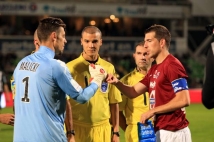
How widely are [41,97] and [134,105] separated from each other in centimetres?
281

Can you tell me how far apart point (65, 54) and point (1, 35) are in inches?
158

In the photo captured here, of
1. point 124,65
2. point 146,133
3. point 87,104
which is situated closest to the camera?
point 146,133

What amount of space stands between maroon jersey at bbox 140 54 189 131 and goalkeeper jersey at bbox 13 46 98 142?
3.08 feet

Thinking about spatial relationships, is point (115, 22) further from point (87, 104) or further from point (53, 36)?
point (53, 36)

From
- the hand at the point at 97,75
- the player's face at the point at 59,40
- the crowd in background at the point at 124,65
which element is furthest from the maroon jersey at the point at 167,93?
the crowd in background at the point at 124,65

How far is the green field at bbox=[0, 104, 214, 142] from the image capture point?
1289 centimetres

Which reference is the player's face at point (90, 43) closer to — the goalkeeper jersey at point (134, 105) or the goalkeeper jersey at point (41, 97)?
the goalkeeper jersey at point (134, 105)

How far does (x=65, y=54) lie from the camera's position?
3014 cm

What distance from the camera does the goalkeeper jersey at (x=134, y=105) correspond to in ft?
25.0

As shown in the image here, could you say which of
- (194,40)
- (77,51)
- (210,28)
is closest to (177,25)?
(194,40)

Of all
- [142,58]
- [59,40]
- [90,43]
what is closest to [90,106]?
[90,43]

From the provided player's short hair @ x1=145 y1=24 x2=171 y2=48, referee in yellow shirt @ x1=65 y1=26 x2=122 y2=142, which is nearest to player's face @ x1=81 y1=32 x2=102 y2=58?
referee in yellow shirt @ x1=65 y1=26 x2=122 y2=142

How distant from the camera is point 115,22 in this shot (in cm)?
3491

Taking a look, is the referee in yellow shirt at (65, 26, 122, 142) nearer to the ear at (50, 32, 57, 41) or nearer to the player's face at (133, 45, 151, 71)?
the player's face at (133, 45, 151, 71)
